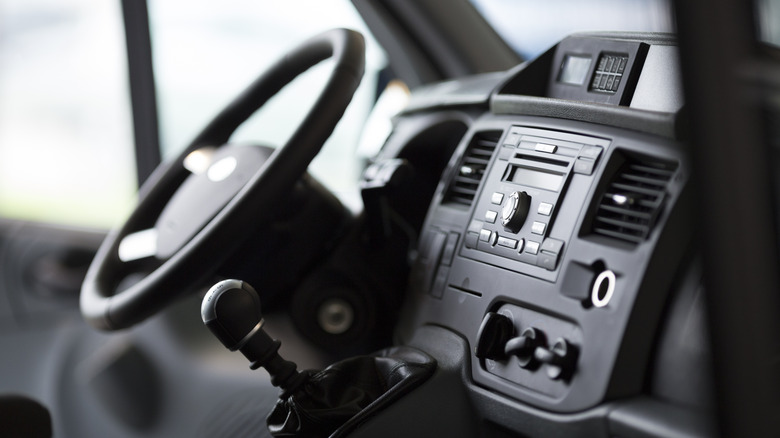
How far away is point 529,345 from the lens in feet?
3.00

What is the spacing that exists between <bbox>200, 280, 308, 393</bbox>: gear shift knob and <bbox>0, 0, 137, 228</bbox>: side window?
1713mm

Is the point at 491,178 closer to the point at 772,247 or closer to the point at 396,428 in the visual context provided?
the point at 396,428

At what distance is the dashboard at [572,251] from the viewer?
0.82 m

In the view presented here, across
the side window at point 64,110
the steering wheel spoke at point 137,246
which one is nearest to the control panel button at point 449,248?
the steering wheel spoke at point 137,246

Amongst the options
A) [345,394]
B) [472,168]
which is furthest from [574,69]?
[345,394]

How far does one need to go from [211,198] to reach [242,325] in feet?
0.89

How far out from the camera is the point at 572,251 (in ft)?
2.99

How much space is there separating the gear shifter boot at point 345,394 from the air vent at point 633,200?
0.26 metres

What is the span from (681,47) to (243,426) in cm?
80

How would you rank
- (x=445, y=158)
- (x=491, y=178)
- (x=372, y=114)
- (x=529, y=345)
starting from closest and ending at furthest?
(x=529, y=345)
(x=491, y=178)
(x=445, y=158)
(x=372, y=114)

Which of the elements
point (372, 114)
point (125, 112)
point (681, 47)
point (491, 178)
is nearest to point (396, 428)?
point (491, 178)

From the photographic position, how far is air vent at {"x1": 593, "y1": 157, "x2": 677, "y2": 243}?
85 centimetres

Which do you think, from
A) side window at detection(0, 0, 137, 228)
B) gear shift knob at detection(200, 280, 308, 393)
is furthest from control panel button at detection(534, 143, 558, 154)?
side window at detection(0, 0, 137, 228)

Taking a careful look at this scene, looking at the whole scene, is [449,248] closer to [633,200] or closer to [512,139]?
[512,139]
